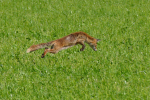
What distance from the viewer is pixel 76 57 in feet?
31.0

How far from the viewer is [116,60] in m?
9.00

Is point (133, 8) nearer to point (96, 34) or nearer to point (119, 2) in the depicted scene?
point (119, 2)

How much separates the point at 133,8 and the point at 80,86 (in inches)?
390

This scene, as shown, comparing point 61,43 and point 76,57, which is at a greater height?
point 61,43

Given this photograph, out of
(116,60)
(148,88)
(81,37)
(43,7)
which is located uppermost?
(43,7)

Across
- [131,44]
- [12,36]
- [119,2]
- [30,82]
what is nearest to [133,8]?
[119,2]

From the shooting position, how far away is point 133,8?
16266 mm

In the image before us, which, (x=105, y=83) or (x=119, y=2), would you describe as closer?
(x=105, y=83)

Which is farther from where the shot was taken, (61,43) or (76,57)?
(76,57)

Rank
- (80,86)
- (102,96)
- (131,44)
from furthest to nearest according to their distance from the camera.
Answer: (131,44)
(80,86)
(102,96)

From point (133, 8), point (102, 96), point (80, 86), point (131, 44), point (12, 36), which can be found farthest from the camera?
point (133, 8)

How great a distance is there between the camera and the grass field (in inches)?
285

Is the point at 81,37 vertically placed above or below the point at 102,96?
above

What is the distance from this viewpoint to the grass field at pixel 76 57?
7.23 m
